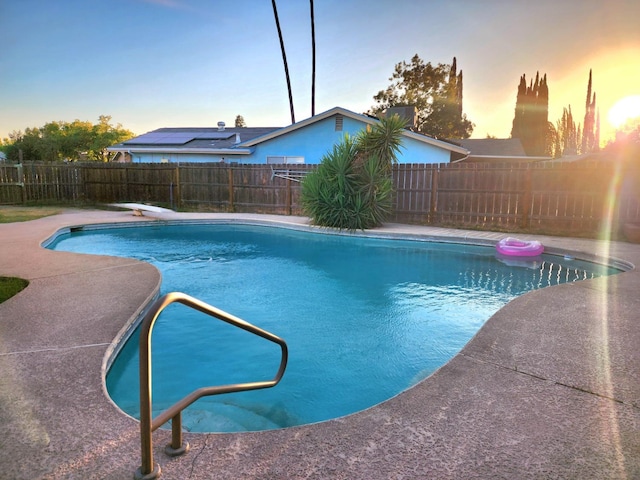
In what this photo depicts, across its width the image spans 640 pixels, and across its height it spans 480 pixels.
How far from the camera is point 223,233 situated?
41.4 ft

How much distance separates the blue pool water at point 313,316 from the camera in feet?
11.6

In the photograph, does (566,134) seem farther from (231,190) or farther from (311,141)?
(231,190)

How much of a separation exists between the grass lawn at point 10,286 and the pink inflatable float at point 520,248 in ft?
28.5

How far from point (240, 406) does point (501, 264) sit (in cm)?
685

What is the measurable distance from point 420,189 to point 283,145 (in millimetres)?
8196

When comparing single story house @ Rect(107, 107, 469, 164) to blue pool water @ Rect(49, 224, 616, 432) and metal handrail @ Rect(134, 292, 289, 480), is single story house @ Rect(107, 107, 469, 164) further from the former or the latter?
metal handrail @ Rect(134, 292, 289, 480)

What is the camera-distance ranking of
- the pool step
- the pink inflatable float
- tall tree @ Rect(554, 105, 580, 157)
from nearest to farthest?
1. the pool step
2. the pink inflatable float
3. tall tree @ Rect(554, 105, 580, 157)

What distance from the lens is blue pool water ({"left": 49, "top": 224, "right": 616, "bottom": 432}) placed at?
3.53m

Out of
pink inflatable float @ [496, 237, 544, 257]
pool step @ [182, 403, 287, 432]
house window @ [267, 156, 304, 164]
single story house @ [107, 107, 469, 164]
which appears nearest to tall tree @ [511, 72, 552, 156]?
single story house @ [107, 107, 469, 164]

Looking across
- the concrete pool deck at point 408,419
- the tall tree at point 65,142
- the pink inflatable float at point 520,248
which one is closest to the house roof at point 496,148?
the pink inflatable float at point 520,248

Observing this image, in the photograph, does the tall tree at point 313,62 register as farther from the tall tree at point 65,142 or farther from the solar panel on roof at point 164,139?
the tall tree at point 65,142

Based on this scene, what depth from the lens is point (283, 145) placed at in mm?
19047

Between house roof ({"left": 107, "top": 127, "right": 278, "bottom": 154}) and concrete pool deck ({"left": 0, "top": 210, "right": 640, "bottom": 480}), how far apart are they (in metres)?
17.0

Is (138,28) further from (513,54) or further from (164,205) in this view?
(513,54)
